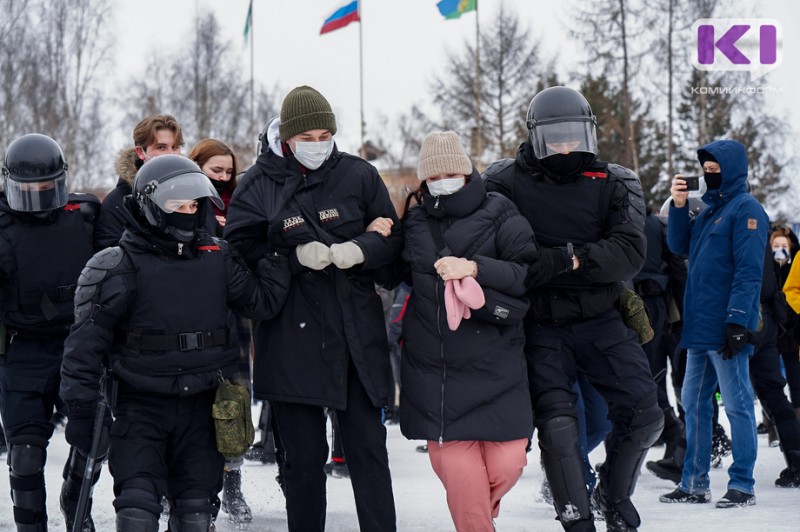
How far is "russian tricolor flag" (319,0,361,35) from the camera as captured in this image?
24266 mm

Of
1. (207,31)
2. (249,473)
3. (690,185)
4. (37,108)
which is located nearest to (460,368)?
(690,185)

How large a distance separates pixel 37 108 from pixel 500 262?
92.9 ft

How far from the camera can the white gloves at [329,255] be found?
411 cm

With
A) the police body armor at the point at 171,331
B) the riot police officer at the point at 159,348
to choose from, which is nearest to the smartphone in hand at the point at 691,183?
the riot police officer at the point at 159,348

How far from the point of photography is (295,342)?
167 inches

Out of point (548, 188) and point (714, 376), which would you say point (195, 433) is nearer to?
point (548, 188)

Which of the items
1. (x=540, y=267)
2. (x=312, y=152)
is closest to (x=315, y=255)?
(x=312, y=152)

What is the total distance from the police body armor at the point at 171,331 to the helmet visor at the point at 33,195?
1043 mm

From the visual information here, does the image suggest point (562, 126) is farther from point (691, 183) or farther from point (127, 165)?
point (127, 165)

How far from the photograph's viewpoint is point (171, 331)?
3.90 meters

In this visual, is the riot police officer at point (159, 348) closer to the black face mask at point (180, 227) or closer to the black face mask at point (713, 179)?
the black face mask at point (180, 227)

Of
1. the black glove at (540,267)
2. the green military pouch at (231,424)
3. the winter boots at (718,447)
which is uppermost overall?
the black glove at (540,267)

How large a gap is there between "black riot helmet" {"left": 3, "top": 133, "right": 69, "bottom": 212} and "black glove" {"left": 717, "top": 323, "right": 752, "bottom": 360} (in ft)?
12.8

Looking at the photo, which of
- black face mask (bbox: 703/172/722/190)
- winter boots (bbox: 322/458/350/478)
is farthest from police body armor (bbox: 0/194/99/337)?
black face mask (bbox: 703/172/722/190)
